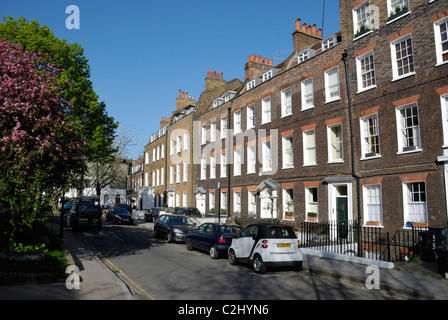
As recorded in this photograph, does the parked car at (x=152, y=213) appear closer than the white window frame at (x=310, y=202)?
No

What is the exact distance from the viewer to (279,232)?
11727 millimetres

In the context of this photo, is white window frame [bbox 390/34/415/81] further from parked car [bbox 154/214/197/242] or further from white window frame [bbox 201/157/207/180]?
white window frame [bbox 201/157/207/180]

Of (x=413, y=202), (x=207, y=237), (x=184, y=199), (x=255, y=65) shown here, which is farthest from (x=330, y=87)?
(x=184, y=199)

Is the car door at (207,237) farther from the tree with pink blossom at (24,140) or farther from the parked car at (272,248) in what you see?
the tree with pink blossom at (24,140)

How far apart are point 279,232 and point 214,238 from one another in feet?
12.6

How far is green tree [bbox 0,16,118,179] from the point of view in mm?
19406

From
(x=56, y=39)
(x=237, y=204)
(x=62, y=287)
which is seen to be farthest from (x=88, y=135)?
(x=62, y=287)

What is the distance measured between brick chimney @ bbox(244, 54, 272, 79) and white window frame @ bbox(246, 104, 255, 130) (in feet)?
20.2

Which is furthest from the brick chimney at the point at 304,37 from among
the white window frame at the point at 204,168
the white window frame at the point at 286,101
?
the white window frame at the point at 204,168

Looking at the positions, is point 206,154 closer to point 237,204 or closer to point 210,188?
point 210,188

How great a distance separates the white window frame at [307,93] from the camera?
2200cm

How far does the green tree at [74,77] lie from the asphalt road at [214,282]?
9.65m

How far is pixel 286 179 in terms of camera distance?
2325 centimetres

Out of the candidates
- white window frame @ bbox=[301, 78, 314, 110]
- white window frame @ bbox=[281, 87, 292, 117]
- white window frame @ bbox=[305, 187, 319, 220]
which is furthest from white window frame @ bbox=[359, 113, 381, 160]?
white window frame @ bbox=[281, 87, 292, 117]
